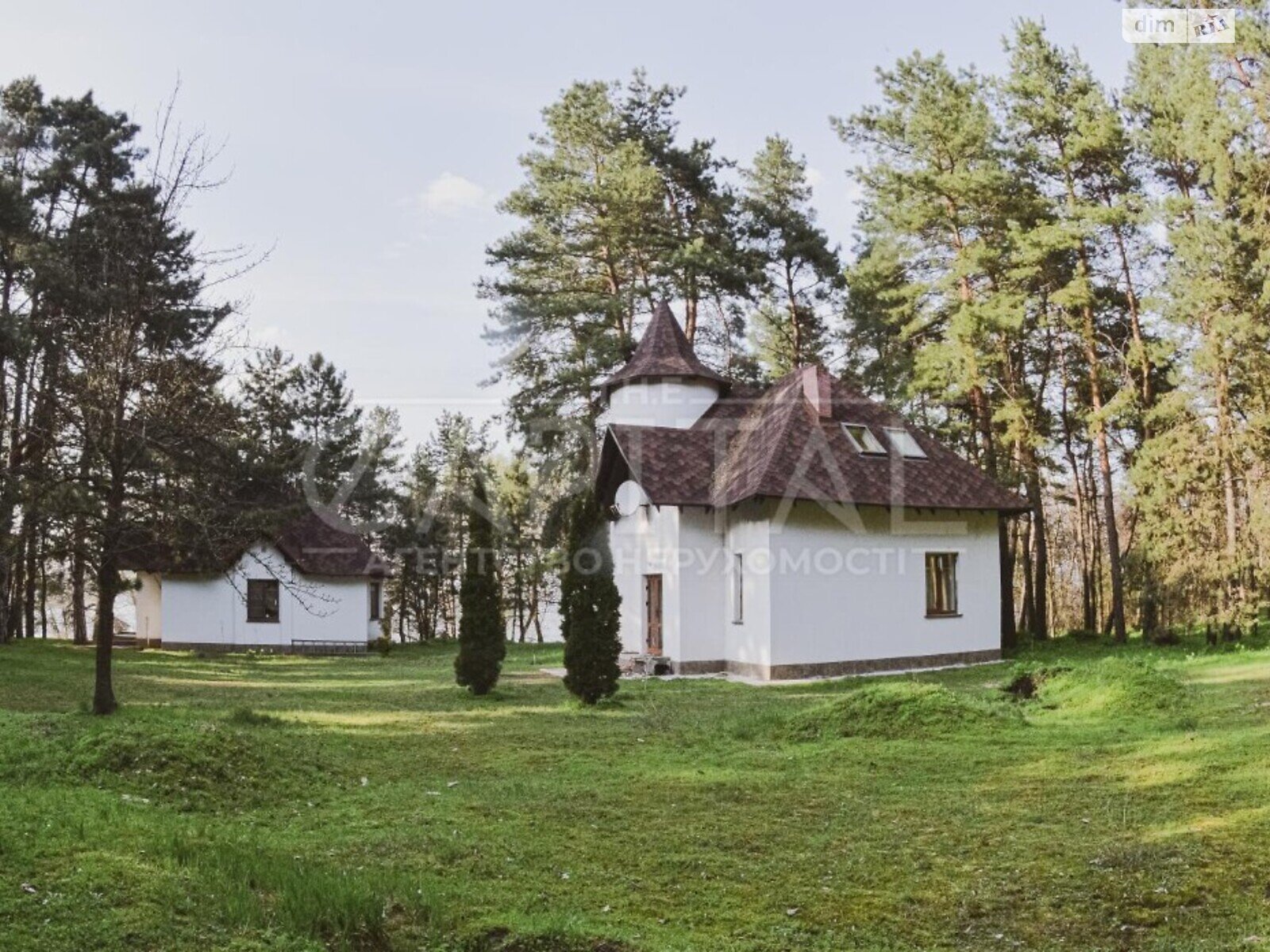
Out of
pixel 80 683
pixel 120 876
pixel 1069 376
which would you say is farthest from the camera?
pixel 1069 376

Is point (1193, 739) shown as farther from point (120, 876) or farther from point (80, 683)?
point (80, 683)

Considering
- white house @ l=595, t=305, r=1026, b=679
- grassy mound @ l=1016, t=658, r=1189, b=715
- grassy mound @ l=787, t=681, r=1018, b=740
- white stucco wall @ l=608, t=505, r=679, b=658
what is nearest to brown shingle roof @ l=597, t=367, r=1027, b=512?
white house @ l=595, t=305, r=1026, b=679

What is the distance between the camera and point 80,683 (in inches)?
698

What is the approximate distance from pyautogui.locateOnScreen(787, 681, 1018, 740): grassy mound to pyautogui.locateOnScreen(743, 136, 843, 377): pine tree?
816 inches

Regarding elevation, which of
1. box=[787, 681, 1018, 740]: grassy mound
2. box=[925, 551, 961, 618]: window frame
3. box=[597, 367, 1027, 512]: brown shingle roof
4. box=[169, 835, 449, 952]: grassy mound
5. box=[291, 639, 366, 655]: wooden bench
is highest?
box=[597, 367, 1027, 512]: brown shingle roof

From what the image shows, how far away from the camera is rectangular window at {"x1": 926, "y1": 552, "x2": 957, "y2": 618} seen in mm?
22125

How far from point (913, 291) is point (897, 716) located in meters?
18.9

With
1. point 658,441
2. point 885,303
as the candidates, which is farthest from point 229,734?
point 885,303

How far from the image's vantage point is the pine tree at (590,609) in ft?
50.7

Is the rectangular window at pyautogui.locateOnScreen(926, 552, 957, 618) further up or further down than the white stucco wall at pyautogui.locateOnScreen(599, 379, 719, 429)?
further down

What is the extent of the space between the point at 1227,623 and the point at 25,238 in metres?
29.7

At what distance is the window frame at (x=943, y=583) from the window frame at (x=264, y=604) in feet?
63.2

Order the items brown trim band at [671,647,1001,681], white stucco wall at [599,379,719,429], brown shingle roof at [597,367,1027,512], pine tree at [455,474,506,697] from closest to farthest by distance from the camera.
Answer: pine tree at [455,474,506,697] < brown trim band at [671,647,1001,681] < brown shingle roof at [597,367,1027,512] < white stucco wall at [599,379,719,429]

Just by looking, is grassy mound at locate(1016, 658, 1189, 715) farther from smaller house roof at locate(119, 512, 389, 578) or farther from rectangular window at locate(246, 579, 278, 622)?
rectangular window at locate(246, 579, 278, 622)
